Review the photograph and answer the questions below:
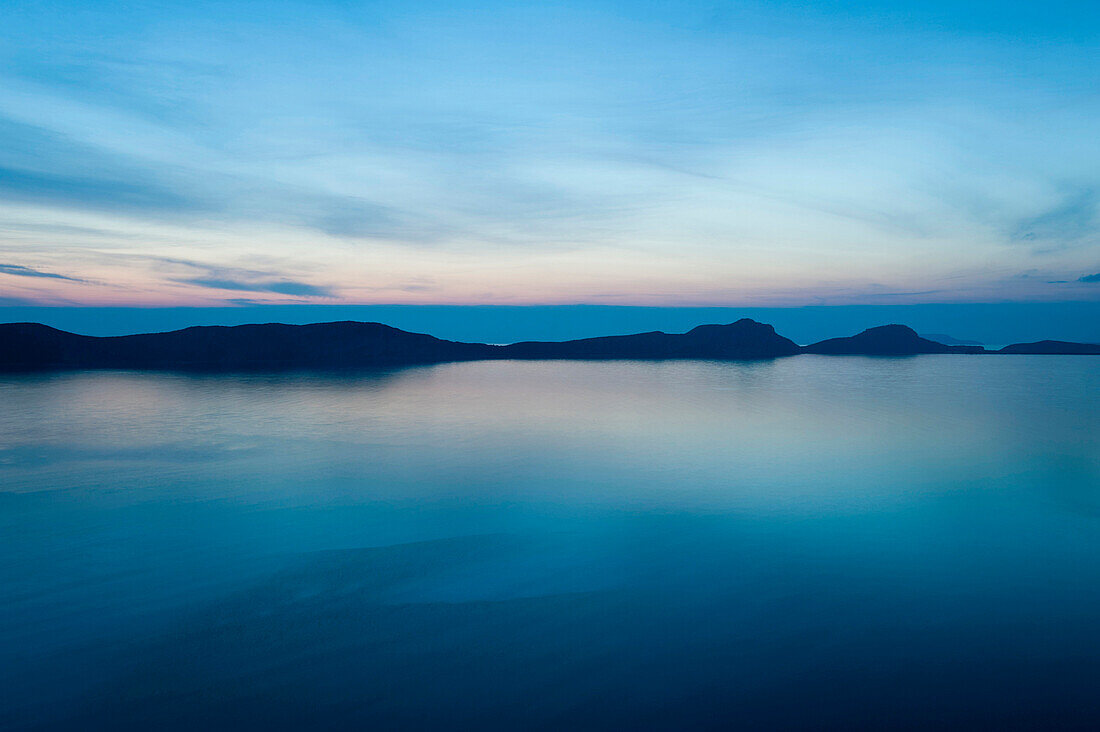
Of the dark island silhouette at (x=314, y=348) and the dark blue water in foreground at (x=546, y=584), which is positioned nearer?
the dark blue water in foreground at (x=546, y=584)

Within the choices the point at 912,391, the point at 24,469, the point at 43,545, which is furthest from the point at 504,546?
the point at 912,391

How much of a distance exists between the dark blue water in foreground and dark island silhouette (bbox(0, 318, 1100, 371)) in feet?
153

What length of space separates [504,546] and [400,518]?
98.6 inches

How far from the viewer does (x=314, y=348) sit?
6794 cm

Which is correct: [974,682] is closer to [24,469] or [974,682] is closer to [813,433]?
[813,433]

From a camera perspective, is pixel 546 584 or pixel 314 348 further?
pixel 314 348

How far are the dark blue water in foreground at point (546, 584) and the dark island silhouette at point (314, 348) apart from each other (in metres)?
46.7

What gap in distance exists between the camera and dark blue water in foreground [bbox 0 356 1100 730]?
4.75m

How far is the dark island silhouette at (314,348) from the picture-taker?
178 feet

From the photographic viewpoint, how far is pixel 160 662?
17.1 feet

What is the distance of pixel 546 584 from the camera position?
7.08 meters

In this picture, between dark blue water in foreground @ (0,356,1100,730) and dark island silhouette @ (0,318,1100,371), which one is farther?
dark island silhouette @ (0,318,1100,371)

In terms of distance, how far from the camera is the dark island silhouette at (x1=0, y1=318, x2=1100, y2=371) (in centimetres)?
5441

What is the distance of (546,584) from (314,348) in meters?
68.1
